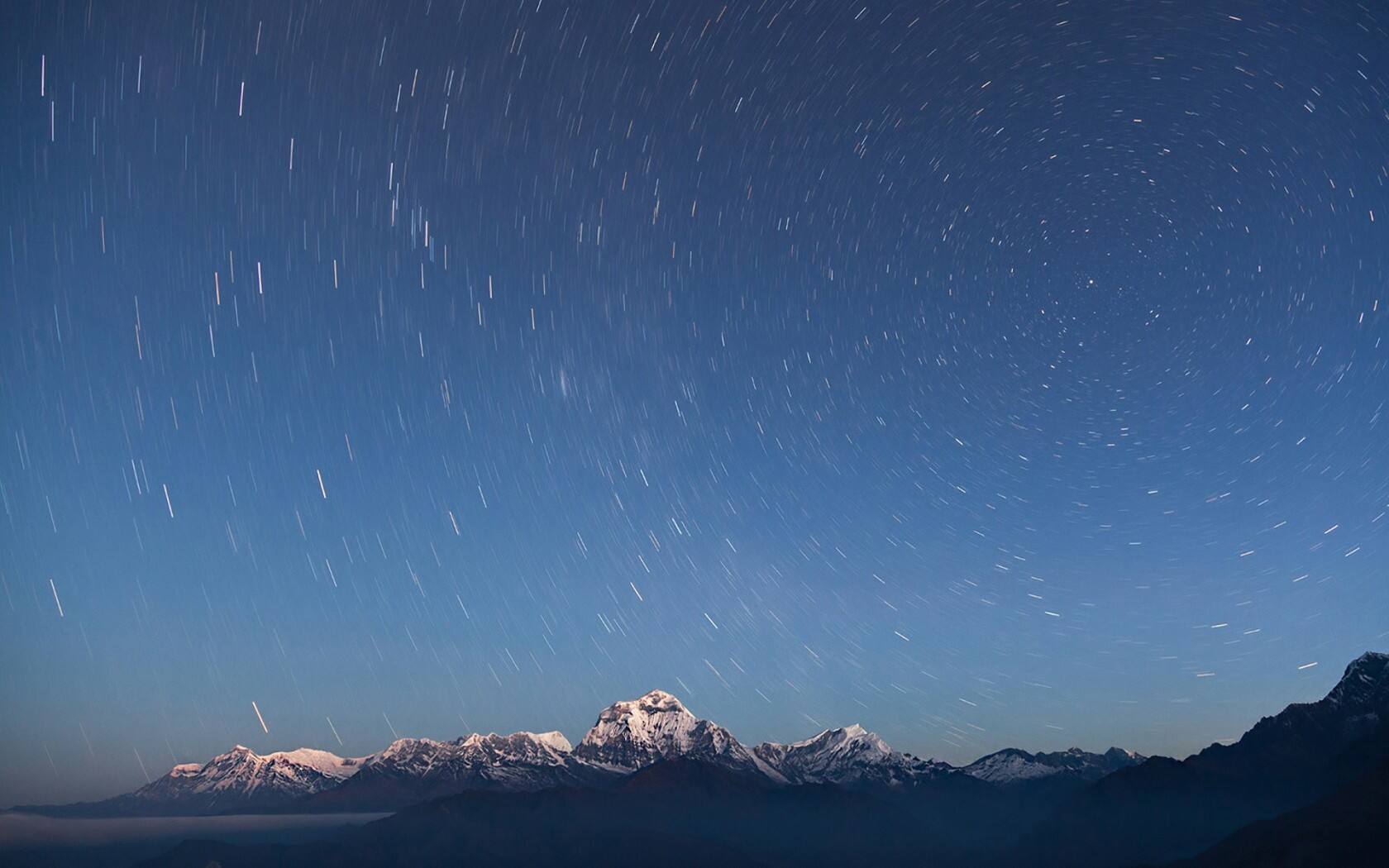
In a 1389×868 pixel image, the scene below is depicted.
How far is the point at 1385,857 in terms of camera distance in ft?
536

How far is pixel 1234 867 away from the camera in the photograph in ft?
626

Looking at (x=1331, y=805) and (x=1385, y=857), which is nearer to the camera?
(x=1385, y=857)

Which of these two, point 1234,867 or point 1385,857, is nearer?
point 1385,857

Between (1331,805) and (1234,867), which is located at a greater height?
(1331,805)

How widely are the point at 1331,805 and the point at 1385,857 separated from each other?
3811 cm

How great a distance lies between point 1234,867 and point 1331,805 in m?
28.8

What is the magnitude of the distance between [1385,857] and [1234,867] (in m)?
33.0

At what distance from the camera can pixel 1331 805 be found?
650ft
